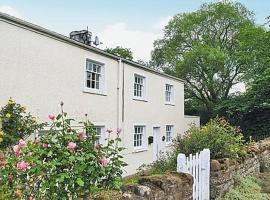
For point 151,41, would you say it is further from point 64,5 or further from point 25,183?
point 25,183

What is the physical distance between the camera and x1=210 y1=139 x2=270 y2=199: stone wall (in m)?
7.68

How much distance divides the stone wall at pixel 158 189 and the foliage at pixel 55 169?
217mm

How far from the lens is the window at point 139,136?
17.5m

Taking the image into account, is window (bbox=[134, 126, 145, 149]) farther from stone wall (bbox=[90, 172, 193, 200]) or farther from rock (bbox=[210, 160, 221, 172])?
stone wall (bbox=[90, 172, 193, 200])

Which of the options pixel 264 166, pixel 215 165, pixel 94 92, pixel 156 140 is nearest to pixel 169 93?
pixel 156 140

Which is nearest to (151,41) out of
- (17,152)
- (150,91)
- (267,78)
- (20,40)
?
(267,78)

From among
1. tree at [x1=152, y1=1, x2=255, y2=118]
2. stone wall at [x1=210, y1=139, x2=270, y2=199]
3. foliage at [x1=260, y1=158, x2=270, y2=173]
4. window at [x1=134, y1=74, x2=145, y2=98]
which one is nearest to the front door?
window at [x1=134, y1=74, x2=145, y2=98]

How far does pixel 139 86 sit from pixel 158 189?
13499mm

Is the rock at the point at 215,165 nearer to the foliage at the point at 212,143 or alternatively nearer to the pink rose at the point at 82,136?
the foliage at the point at 212,143

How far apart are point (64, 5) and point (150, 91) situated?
789 cm

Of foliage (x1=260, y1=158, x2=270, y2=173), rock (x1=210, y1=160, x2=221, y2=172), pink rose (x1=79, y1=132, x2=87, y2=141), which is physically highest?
pink rose (x1=79, y1=132, x2=87, y2=141)

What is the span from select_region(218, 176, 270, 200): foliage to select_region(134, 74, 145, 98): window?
9.07 m

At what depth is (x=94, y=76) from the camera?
13953 millimetres

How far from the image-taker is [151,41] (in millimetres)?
36156
